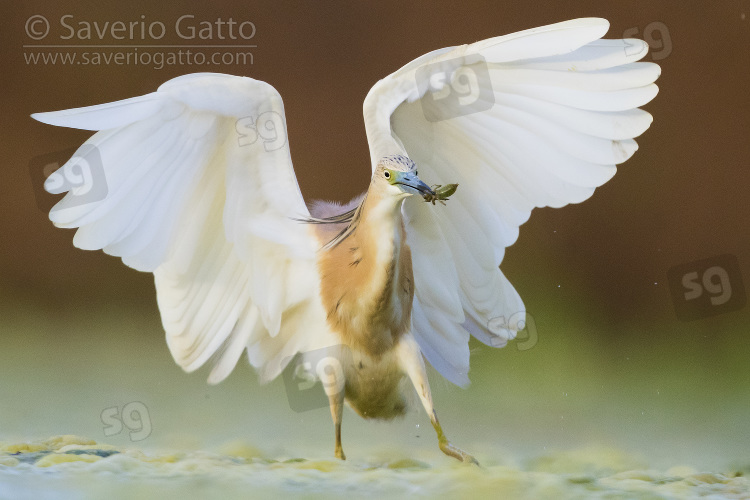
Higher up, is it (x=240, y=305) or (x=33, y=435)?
(x=240, y=305)

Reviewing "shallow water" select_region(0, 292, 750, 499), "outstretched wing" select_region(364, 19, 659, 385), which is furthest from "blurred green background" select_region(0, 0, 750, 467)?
"outstretched wing" select_region(364, 19, 659, 385)

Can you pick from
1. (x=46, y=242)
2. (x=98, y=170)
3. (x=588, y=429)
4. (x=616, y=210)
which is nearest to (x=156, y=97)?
(x=98, y=170)

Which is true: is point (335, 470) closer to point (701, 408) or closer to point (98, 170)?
point (98, 170)

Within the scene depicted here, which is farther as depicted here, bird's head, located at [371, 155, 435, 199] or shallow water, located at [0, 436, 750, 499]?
shallow water, located at [0, 436, 750, 499]
